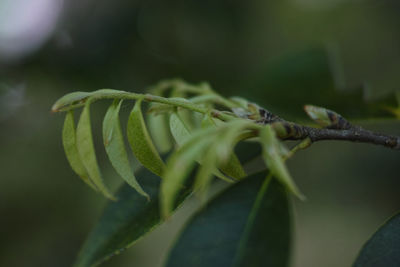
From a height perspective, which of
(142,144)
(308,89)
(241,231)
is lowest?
(308,89)

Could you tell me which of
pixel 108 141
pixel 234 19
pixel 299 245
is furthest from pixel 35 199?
pixel 299 245

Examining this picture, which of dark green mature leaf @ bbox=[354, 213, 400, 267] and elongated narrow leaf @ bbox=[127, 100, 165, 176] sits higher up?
elongated narrow leaf @ bbox=[127, 100, 165, 176]

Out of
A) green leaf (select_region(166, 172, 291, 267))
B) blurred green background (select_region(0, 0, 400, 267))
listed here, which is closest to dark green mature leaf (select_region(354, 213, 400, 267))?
green leaf (select_region(166, 172, 291, 267))

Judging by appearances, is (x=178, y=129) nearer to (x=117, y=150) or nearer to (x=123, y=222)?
(x=117, y=150)

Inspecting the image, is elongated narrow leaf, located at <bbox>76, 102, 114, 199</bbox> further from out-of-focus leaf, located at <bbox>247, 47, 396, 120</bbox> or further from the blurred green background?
the blurred green background

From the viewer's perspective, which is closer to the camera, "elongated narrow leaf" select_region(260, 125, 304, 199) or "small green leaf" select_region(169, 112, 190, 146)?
"elongated narrow leaf" select_region(260, 125, 304, 199)

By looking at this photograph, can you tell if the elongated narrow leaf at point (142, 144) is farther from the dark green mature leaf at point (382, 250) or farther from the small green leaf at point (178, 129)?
the dark green mature leaf at point (382, 250)

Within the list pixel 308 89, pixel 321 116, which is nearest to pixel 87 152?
pixel 321 116
